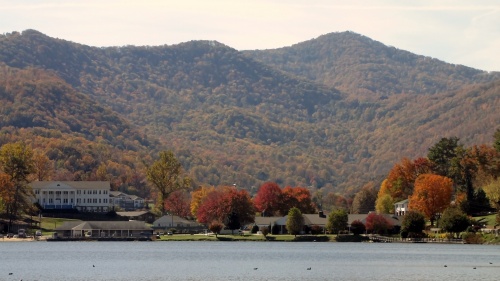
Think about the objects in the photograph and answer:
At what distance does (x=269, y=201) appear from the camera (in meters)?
172

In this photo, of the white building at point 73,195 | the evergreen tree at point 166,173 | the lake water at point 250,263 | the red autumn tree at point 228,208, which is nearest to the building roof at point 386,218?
the red autumn tree at point 228,208

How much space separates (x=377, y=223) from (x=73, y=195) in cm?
7071

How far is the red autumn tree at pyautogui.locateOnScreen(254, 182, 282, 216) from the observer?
565 feet

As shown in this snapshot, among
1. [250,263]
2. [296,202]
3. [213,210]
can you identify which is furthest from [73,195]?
[250,263]

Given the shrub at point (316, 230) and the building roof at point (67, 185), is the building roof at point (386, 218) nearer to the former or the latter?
the shrub at point (316, 230)

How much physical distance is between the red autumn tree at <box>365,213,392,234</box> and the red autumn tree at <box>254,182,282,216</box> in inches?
1041

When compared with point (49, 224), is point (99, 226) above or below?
below

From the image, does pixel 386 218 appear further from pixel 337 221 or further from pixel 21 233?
pixel 21 233

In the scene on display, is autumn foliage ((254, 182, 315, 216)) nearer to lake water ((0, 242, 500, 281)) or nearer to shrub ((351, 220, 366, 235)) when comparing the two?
shrub ((351, 220, 366, 235))

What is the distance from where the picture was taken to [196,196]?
192500 millimetres

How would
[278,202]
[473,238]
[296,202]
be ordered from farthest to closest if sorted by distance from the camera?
[278,202]
[296,202]
[473,238]

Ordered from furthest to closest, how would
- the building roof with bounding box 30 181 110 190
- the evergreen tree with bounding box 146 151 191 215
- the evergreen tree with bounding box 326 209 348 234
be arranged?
the building roof with bounding box 30 181 110 190, the evergreen tree with bounding box 146 151 191 215, the evergreen tree with bounding box 326 209 348 234

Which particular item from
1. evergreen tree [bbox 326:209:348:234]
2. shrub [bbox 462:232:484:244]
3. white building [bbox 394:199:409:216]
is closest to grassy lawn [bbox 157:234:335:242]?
evergreen tree [bbox 326:209:348:234]

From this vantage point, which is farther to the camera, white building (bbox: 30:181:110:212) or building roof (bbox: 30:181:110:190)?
white building (bbox: 30:181:110:212)
